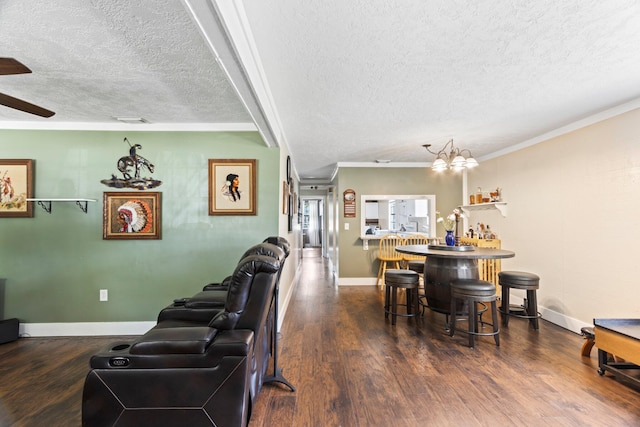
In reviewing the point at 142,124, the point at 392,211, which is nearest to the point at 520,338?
the point at 142,124

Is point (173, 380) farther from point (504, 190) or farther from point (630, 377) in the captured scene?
point (504, 190)

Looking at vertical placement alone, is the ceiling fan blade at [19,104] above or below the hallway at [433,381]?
above

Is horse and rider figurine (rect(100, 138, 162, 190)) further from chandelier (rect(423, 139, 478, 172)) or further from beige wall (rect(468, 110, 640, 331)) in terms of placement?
beige wall (rect(468, 110, 640, 331))

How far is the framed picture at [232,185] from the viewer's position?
10.5 ft

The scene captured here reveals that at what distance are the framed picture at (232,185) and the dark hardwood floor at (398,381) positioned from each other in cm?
146

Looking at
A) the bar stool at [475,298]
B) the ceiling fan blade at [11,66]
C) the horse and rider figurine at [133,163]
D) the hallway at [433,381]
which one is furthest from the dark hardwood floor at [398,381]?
the ceiling fan blade at [11,66]

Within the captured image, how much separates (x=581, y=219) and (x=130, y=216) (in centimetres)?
488

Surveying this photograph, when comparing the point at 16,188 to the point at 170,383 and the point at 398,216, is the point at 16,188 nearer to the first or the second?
the point at 170,383

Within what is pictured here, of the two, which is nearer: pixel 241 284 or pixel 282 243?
pixel 241 284

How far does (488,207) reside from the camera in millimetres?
4816

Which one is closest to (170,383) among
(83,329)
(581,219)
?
(83,329)

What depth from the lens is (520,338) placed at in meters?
3.02

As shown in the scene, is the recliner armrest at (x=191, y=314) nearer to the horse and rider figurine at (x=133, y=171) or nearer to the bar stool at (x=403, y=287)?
the horse and rider figurine at (x=133, y=171)

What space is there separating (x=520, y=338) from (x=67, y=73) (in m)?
4.60
